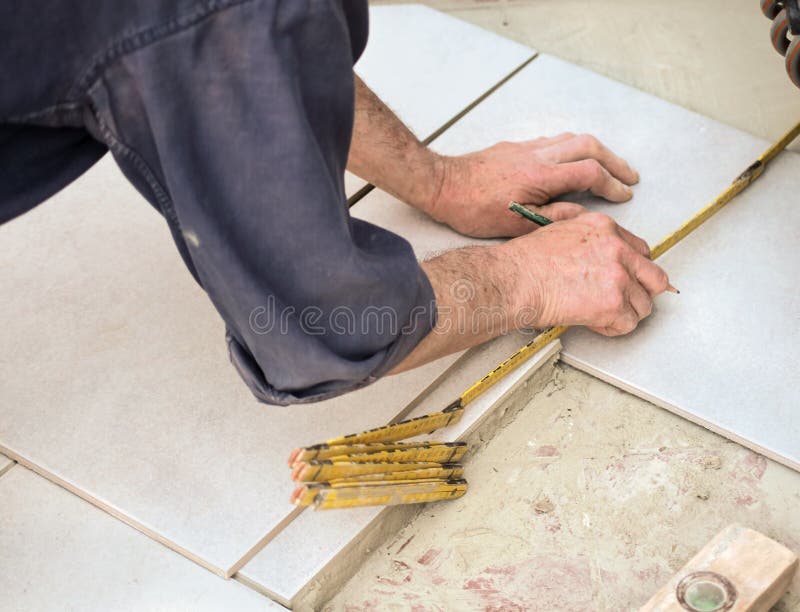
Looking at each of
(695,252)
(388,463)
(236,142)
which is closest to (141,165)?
(236,142)

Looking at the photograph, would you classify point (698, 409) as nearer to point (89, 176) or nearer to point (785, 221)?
point (785, 221)

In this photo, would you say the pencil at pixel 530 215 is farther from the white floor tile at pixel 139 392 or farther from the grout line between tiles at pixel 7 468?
the grout line between tiles at pixel 7 468

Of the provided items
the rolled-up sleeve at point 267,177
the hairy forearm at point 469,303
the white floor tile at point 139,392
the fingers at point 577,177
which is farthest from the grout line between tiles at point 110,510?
the fingers at point 577,177

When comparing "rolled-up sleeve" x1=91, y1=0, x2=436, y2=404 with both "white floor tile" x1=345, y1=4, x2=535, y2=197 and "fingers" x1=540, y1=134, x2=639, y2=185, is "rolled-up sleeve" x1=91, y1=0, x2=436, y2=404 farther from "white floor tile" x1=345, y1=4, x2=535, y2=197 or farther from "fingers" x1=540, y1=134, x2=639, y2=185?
"white floor tile" x1=345, y1=4, x2=535, y2=197

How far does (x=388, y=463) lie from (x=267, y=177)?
1.99ft

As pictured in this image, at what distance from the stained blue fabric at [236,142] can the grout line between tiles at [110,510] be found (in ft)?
1.15

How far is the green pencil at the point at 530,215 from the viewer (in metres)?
2.13

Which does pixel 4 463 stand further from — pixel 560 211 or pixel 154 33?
pixel 560 211

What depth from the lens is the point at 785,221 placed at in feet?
7.37

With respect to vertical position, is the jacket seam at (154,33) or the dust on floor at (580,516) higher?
the jacket seam at (154,33)

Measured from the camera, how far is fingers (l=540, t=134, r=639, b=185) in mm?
2266

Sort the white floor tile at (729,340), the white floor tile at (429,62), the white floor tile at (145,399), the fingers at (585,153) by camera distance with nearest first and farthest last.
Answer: the white floor tile at (145,399) < the white floor tile at (729,340) < the fingers at (585,153) < the white floor tile at (429,62)

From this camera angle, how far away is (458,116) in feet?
8.54

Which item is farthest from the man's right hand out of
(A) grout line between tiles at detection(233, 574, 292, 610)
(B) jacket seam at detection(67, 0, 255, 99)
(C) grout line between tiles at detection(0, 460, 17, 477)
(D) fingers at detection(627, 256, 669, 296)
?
(C) grout line between tiles at detection(0, 460, 17, 477)
